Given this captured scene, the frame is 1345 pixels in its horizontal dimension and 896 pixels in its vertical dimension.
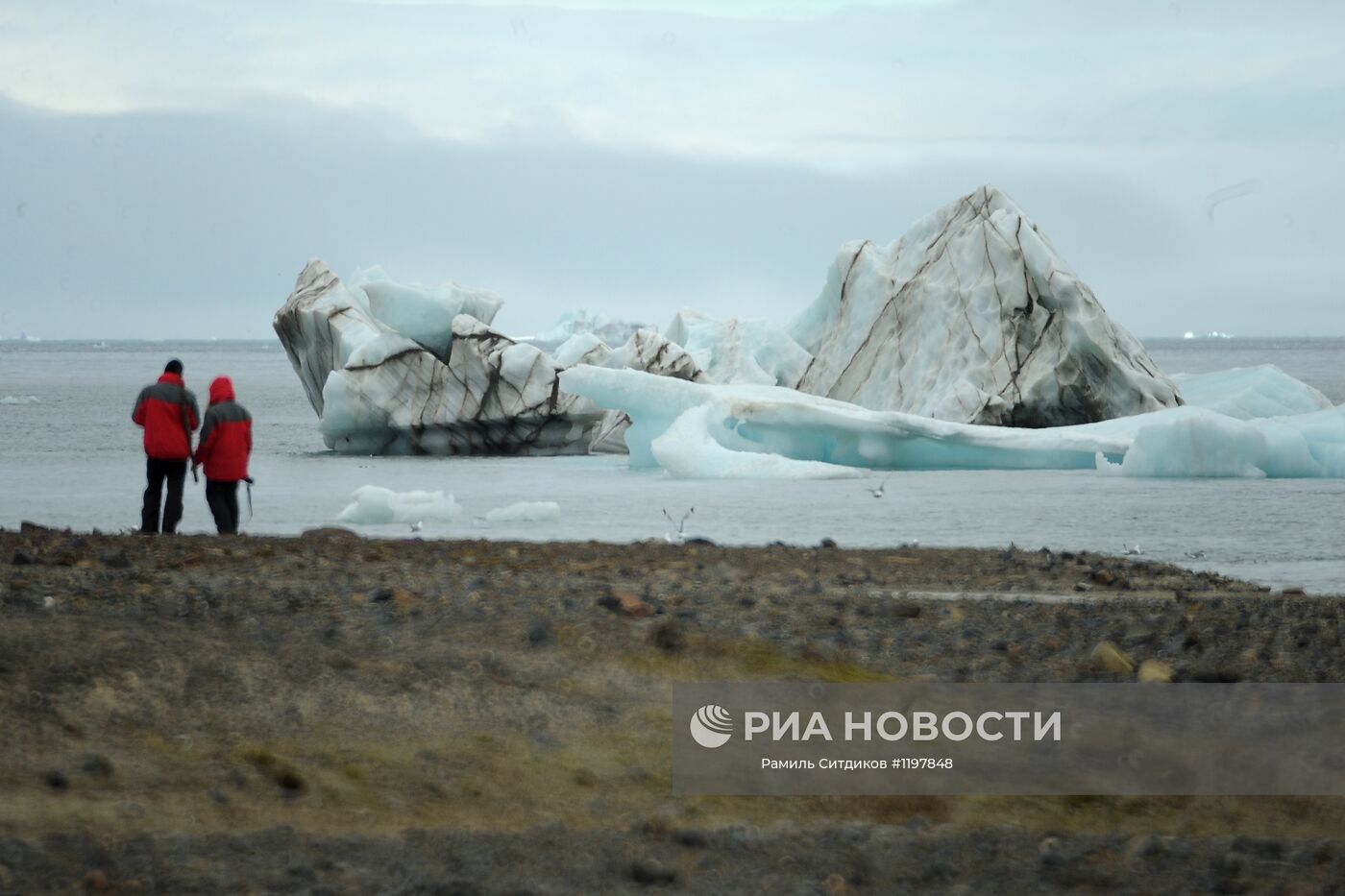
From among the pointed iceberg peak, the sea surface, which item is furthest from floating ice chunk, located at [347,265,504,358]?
the pointed iceberg peak

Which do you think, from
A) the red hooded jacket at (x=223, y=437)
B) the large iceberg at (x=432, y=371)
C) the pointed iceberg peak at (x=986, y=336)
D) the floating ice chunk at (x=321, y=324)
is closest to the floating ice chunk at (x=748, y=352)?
the pointed iceberg peak at (x=986, y=336)

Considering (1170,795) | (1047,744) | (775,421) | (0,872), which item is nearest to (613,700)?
(1047,744)

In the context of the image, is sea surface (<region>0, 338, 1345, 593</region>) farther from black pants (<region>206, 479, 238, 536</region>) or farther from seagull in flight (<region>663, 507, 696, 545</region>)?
black pants (<region>206, 479, 238, 536</region>)

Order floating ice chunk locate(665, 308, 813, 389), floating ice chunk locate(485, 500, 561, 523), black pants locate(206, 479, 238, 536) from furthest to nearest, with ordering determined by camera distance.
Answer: floating ice chunk locate(665, 308, 813, 389), floating ice chunk locate(485, 500, 561, 523), black pants locate(206, 479, 238, 536)

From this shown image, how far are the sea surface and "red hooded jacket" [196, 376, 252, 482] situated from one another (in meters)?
2.08

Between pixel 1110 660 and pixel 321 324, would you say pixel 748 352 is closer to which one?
pixel 321 324

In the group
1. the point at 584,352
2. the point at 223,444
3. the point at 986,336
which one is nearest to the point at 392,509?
the point at 223,444

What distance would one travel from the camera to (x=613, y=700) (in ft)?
12.9

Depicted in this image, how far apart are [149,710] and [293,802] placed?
654mm

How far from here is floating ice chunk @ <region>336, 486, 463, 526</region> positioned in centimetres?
1072

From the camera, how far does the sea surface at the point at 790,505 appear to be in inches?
395

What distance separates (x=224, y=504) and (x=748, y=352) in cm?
1519

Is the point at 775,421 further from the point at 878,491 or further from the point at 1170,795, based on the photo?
the point at 1170,795

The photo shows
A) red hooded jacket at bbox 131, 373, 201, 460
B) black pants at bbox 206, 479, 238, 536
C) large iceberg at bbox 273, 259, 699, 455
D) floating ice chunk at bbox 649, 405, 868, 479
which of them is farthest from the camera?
large iceberg at bbox 273, 259, 699, 455
